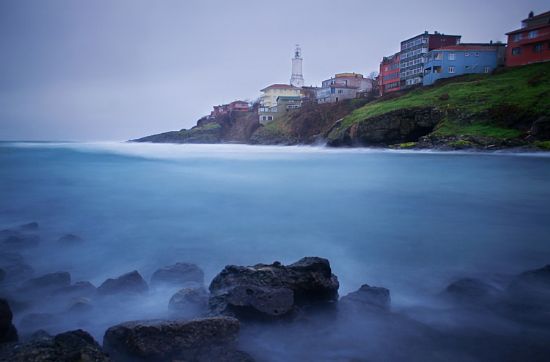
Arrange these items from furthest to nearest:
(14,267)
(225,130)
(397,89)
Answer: (225,130) → (397,89) → (14,267)

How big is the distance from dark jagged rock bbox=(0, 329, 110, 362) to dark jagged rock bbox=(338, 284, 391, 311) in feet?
11.3

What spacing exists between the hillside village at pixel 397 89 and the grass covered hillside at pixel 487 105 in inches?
18.1

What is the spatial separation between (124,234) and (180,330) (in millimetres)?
7170

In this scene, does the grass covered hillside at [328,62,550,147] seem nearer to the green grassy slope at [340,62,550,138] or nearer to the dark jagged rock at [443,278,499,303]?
the green grassy slope at [340,62,550,138]

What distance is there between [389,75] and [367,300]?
61.9 meters

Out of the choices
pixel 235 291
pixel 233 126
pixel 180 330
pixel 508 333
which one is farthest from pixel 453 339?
pixel 233 126

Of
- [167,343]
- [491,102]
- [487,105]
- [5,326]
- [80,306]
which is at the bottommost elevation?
[80,306]

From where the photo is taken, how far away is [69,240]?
9.00 meters

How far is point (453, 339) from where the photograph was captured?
4.51m

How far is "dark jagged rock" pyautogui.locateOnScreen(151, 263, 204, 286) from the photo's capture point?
20.8ft

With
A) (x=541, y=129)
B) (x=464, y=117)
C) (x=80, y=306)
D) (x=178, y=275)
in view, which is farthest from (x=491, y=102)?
(x=80, y=306)

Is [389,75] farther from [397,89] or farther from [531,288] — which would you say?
[531,288]

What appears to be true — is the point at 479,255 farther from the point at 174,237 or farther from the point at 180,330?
the point at 174,237

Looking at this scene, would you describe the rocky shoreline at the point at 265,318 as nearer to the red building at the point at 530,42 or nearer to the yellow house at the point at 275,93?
the red building at the point at 530,42
